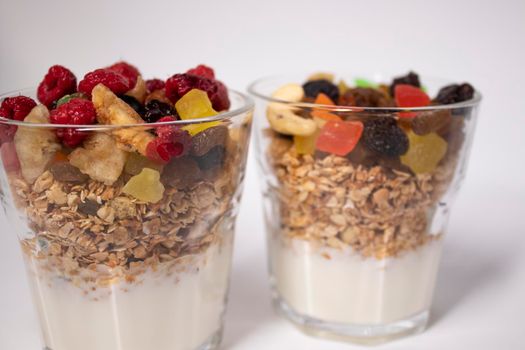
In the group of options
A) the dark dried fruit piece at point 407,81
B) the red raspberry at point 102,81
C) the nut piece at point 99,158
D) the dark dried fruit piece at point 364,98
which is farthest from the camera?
the dark dried fruit piece at point 407,81

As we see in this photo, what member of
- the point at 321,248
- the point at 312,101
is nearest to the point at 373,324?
the point at 321,248

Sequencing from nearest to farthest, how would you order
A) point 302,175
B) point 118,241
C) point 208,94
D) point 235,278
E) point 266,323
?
point 118,241
point 208,94
point 302,175
point 266,323
point 235,278

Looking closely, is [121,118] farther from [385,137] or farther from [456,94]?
[456,94]

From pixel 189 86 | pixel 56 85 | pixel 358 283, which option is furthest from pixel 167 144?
pixel 358 283

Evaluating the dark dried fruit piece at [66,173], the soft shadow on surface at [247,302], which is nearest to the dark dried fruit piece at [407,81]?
the soft shadow on surface at [247,302]

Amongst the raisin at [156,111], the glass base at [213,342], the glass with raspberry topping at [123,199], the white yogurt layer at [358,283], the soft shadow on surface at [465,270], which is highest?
the raisin at [156,111]

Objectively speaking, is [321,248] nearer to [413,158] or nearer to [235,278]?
[413,158]

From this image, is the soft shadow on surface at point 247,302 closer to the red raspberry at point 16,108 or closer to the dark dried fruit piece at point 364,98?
the dark dried fruit piece at point 364,98
